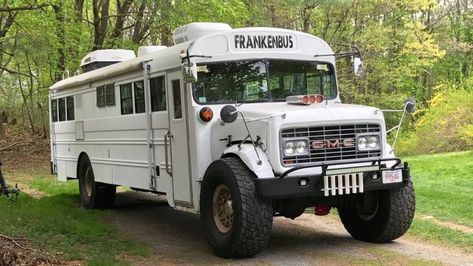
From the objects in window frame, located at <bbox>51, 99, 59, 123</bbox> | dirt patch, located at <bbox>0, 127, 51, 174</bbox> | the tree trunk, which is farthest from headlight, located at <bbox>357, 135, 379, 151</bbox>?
the tree trunk

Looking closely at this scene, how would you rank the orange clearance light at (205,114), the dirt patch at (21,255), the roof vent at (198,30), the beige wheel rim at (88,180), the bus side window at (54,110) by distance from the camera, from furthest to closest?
the bus side window at (54,110)
the beige wheel rim at (88,180)
the roof vent at (198,30)
the orange clearance light at (205,114)
the dirt patch at (21,255)

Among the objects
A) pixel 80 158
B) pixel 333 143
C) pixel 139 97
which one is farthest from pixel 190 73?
pixel 80 158

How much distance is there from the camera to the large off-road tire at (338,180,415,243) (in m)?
7.42

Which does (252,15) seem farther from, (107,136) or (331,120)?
(331,120)

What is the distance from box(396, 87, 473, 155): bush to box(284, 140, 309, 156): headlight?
1451 cm

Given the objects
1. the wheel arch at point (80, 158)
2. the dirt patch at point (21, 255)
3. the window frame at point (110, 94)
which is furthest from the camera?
the wheel arch at point (80, 158)

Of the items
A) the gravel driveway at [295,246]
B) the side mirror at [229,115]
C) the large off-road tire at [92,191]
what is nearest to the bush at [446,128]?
the gravel driveway at [295,246]

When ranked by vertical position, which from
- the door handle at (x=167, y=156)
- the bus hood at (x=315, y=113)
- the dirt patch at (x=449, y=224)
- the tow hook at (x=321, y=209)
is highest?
the bus hood at (x=315, y=113)

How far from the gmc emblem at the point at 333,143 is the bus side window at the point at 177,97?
6.47 feet

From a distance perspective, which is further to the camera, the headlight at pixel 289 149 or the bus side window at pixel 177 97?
the bus side window at pixel 177 97

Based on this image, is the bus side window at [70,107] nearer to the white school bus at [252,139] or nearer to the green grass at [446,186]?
the white school bus at [252,139]

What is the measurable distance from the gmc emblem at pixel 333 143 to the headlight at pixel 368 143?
0.11m

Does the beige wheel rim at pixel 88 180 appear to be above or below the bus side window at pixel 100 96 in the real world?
below

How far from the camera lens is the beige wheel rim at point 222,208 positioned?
7.03 meters
